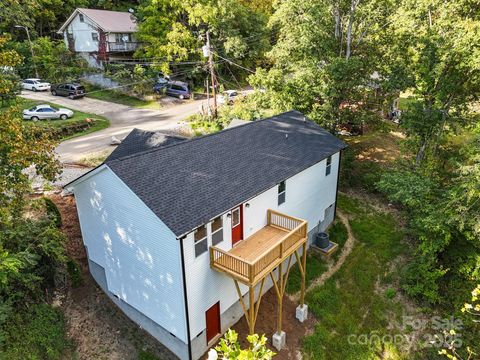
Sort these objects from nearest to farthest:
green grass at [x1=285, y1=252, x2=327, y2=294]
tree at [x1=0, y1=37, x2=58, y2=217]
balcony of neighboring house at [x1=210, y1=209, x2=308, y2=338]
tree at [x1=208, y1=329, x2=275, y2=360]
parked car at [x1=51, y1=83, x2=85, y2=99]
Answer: tree at [x1=208, y1=329, x2=275, y2=360] → balcony of neighboring house at [x1=210, y1=209, x2=308, y2=338] → tree at [x1=0, y1=37, x2=58, y2=217] → green grass at [x1=285, y1=252, x2=327, y2=294] → parked car at [x1=51, y1=83, x2=85, y2=99]

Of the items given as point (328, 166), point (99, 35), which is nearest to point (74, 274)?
point (328, 166)

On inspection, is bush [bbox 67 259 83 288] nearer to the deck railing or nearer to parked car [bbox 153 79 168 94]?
the deck railing

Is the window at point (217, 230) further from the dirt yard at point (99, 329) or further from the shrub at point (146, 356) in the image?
the shrub at point (146, 356)

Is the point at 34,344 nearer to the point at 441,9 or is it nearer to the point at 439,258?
the point at 439,258

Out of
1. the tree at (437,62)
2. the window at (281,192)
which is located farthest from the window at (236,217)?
the tree at (437,62)

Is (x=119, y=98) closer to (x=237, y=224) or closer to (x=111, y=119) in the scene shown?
(x=111, y=119)

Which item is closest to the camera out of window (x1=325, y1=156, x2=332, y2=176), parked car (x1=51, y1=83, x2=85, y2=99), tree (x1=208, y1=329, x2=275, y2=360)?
tree (x1=208, y1=329, x2=275, y2=360)

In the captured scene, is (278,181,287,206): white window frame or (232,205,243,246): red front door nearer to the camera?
(232,205,243,246): red front door

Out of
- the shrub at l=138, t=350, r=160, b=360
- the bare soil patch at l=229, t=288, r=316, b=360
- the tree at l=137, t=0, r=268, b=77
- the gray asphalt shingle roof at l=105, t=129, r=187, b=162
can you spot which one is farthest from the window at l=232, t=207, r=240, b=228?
the tree at l=137, t=0, r=268, b=77
